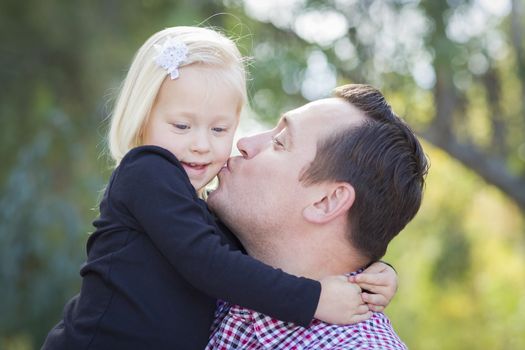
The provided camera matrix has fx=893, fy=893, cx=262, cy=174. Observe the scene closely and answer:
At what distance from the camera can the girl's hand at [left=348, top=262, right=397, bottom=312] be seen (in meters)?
2.40

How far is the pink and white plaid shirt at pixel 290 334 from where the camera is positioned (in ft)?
7.37

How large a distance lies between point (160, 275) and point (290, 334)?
1.21ft

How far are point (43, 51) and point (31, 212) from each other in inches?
100

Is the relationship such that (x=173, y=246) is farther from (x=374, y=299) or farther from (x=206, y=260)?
(x=374, y=299)

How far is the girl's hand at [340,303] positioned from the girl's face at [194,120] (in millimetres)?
487

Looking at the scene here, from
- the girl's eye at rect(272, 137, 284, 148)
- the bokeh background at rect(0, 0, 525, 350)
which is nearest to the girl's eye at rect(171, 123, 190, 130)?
the girl's eye at rect(272, 137, 284, 148)

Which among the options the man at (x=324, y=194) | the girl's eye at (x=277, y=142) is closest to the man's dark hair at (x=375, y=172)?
the man at (x=324, y=194)

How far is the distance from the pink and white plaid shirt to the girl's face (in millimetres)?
405

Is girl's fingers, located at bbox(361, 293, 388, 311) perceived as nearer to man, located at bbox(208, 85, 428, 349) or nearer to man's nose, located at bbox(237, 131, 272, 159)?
man, located at bbox(208, 85, 428, 349)

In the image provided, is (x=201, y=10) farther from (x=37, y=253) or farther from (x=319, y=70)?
(x=37, y=253)

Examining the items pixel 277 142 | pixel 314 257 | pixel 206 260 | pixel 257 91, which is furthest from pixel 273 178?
pixel 257 91

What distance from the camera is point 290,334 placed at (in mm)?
2318

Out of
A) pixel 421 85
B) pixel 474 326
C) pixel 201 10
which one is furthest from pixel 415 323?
pixel 201 10

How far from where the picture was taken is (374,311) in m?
2.40
